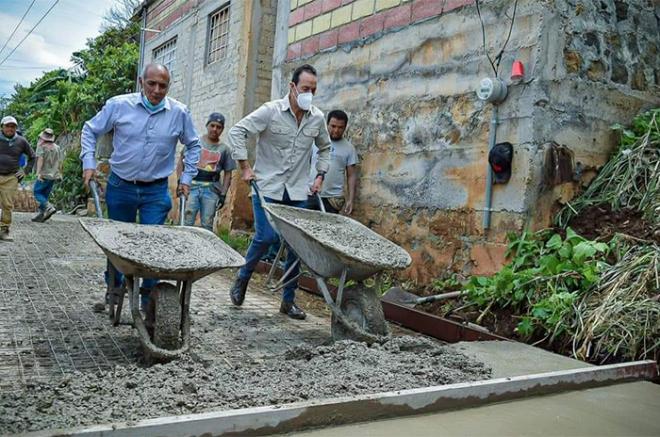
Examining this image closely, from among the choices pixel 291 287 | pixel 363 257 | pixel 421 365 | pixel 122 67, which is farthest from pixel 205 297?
pixel 122 67

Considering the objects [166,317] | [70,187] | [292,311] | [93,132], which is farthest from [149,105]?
[70,187]

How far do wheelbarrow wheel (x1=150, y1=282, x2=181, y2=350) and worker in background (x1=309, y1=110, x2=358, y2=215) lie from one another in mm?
3015

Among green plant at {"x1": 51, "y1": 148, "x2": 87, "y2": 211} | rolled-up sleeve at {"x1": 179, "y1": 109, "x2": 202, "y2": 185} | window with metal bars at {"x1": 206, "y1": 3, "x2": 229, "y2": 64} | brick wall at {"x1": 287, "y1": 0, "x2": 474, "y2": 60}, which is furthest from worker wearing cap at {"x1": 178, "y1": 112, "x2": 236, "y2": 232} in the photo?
green plant at {"x1": 51, "y1": 148, "x2": 87, "y2": 211}

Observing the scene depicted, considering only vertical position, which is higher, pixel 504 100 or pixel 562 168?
pixel 504 100

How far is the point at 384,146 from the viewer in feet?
19.9

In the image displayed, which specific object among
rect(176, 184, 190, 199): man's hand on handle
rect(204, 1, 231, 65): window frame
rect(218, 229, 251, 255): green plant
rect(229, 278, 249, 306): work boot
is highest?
rect(204, 1, 231, 65): window frame

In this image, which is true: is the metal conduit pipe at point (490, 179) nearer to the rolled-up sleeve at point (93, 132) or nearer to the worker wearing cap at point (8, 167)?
the rolled-up sleeve at point (93, 132)

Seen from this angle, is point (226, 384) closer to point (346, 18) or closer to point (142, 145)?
point (142, 145)

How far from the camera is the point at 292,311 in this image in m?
4.66

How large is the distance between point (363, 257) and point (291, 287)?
134cm

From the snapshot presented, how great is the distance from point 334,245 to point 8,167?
20.4 feet

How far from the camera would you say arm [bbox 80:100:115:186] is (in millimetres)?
3859

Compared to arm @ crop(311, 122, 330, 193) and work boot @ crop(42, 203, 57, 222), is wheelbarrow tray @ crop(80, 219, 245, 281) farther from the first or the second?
work boot @ crop(42, 203, 57, 222)

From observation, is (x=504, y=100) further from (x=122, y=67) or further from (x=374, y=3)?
(x=122, y=67)
